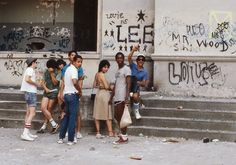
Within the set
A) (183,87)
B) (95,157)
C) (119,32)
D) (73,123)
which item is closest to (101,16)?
(119,32)

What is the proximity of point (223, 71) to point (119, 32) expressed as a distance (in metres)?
3.18

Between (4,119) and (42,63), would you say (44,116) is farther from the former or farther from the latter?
(42,63)

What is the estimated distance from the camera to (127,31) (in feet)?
47.1

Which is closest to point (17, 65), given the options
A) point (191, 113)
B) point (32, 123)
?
point (32, 123)

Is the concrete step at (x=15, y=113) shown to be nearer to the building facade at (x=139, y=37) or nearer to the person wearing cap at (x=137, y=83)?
the person wearing cap at (x=137, y=83)

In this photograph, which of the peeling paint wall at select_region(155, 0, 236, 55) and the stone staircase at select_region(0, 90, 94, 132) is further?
the peeling paint wall at select_region(155, 0, 236, 55)

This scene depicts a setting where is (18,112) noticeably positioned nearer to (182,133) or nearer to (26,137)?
(26,137)

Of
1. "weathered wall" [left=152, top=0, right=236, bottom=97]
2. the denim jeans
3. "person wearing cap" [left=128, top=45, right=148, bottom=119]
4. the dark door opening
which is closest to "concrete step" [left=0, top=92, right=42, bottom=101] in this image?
"person wearing cap" [left=128, top=45, right=148, bottom=119]

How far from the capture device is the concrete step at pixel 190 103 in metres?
11.2

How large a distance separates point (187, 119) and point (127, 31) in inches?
165

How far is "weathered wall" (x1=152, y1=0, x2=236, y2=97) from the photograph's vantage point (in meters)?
12.9

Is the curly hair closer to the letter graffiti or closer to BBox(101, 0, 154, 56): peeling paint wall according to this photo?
BBox(101, 0, 154, 56): peeling paint wall

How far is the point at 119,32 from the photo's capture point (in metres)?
14.4

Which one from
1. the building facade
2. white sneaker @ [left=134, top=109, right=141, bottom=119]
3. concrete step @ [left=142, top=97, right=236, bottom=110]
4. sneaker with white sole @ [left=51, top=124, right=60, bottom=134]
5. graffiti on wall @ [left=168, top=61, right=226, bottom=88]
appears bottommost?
sneaker with white sole @ [left=51, top=124, right=60, bottom=134]
